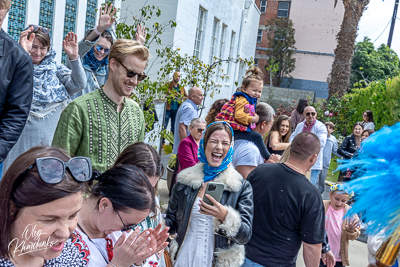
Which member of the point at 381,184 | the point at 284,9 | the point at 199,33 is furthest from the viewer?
the point at 284,9

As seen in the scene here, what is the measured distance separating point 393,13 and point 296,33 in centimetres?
1149

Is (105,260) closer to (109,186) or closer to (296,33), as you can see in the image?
(109,186)

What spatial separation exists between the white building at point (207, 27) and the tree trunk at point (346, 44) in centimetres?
459

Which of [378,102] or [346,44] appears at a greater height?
[346,44]

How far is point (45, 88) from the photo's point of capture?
3238 millimetres

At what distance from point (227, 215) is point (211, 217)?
0.24 metres

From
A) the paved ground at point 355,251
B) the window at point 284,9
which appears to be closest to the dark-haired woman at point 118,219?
the paved ground at point 355,251

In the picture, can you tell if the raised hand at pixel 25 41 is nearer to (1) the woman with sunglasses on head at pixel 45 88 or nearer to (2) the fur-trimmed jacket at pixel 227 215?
(1) the woman with sunglasses on head at pixel 45 88

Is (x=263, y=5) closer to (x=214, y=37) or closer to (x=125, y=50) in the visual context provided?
(x=214, y=37)

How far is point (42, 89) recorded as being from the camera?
321cm

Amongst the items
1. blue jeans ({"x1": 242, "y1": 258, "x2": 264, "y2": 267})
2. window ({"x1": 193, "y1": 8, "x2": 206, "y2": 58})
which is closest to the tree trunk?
window ({"x1": 193, "y1": 8, "x2": 206, "y2": 58})

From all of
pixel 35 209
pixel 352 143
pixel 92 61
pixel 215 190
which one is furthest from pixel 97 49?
pixel 352 143

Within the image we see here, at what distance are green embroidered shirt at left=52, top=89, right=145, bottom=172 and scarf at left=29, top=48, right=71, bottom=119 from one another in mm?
834

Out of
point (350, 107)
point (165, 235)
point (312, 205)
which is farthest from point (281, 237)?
point (350, 107)
